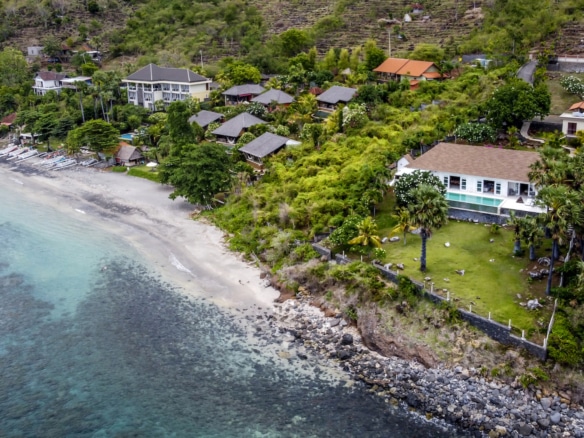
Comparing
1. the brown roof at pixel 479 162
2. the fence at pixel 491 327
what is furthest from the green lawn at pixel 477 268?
the brown roof at pixel 479 162

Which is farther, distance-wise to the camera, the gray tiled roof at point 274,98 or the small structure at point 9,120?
the small structure at point 9,120

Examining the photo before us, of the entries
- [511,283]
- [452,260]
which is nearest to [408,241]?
[452,260]

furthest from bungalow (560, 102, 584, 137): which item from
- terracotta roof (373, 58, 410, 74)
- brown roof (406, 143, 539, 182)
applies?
terracotta roof (373, 58, 410, 74)

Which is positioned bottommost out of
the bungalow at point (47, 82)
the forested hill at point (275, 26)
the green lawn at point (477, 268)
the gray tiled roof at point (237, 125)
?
the green lawn at point (477, 268)

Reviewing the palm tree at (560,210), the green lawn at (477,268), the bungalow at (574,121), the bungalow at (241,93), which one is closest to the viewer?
the palm tree at (560,210)

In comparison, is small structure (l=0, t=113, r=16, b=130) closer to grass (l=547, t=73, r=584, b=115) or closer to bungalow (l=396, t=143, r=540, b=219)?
bungalow (l=396, t=143, r=540, b=219)

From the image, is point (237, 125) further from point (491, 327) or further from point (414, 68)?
point (491, 327)

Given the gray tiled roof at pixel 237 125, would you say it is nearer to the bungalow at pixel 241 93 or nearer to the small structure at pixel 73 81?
the bungalow at pixel 241 93

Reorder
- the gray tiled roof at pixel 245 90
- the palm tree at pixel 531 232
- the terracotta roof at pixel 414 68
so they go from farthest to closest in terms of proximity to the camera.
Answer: the gray tiled roof at pixel 245 90
the terracotta roof at pixel 414 68
the palm tree at pixel 531 232

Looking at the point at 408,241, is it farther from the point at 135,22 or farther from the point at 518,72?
the point at 135,22
